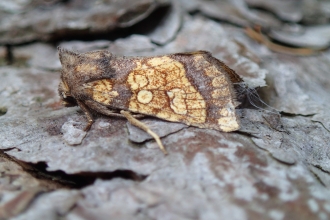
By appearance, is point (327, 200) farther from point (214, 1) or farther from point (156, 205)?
point (214, 1)

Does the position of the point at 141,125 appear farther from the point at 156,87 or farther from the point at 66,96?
the point at 66,96

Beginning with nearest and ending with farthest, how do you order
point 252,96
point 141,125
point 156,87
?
1. point 141,125
2. point 156,87
3. point 252,96

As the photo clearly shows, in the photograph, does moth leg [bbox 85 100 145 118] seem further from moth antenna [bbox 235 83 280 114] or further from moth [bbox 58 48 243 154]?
moth antenna [bbox 235 83 280 114]

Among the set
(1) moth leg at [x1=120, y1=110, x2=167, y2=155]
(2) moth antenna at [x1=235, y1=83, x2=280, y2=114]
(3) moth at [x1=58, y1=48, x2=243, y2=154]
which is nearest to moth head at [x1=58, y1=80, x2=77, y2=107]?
(3) moth at [x1=58, y1=48, x2=243, y2=154]

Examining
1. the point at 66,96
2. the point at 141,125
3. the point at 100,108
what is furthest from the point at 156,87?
the point at 66,96

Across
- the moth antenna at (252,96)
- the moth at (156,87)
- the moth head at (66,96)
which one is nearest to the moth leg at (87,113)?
the moth at (156,87)

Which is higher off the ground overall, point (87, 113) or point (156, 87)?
point (156, 87)

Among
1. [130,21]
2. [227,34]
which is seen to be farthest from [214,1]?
[130,21]
